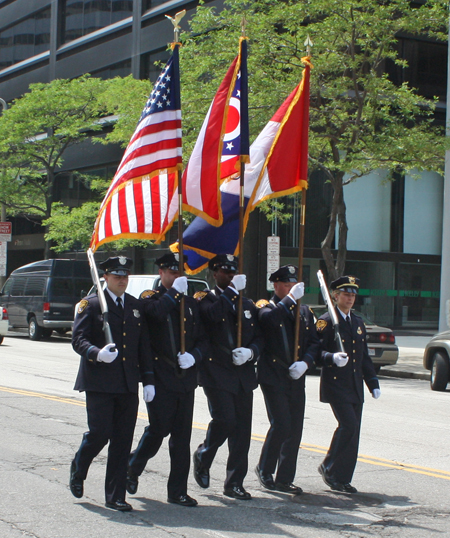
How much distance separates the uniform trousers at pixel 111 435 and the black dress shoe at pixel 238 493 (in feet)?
2.96

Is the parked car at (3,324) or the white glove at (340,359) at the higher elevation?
the white glove at (340,359)

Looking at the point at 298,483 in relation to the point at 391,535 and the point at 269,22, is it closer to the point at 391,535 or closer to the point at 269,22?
the point at 391,535

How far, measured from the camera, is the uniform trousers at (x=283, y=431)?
631 cm

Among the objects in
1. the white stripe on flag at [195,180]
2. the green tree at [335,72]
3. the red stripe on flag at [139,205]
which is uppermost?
the green tree at [335,72]

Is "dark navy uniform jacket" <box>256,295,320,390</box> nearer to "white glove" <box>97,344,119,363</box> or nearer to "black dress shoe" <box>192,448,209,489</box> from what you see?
"black dress shoe" <box>192,448,209,489</box>

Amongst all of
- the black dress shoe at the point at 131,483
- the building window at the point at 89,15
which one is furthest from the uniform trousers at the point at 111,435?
the building window at the point at 89,15

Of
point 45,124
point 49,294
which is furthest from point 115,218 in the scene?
point 45,124

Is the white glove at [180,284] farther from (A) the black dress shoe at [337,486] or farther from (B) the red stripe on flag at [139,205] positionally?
(A) the black dress shoe at [337,486]

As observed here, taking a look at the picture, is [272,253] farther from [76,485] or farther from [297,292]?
[76,485]

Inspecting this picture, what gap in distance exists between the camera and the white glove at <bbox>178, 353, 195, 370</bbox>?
581 centimetres

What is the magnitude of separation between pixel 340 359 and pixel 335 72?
48.7 ft

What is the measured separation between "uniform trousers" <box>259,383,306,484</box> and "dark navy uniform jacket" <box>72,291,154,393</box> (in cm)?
111

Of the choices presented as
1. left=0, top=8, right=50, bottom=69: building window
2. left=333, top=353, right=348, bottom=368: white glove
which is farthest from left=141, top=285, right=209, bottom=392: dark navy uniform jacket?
left=0, top=8, right=50, bottom=69: building window

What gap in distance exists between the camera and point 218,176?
22.9 feet
